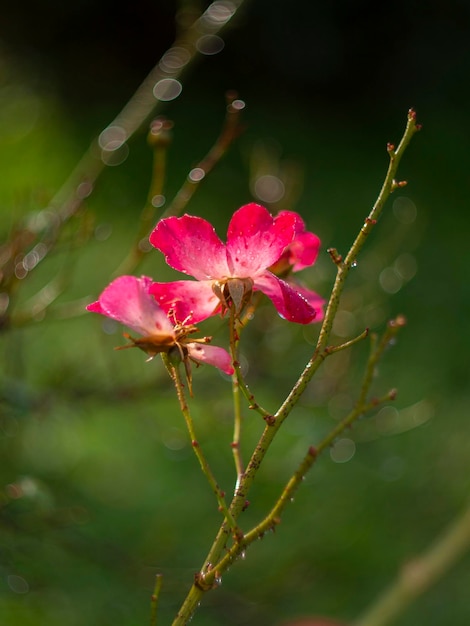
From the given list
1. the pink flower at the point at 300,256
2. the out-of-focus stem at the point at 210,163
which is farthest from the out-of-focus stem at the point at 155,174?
the pink flower at the point at 300,256

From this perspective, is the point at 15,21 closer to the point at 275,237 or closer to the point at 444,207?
the point at 444,207

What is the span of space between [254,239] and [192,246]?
0.04 meters

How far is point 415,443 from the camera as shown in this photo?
6.93ft

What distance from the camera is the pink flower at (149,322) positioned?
545 millimetres

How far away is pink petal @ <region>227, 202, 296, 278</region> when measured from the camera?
0.54 m

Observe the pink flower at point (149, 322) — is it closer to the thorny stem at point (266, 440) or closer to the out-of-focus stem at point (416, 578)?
the thorny stem at point (266, 440)

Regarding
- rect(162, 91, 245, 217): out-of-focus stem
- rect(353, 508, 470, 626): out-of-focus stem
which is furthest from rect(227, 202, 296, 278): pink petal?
rect(353, 508, 470, 626): out-of-focus stem

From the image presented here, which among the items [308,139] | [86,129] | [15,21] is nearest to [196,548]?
[86,129]

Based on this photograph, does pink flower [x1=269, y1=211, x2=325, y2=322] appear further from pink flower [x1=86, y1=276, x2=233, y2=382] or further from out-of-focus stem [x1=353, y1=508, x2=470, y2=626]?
out-of-focus stem [x1=353, y1=508, x2=470, y2=626]

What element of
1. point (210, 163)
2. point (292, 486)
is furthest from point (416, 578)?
point (292, 486)

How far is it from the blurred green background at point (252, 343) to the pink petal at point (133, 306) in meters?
0.31

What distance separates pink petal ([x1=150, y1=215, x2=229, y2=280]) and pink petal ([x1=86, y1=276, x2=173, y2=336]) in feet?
0.09

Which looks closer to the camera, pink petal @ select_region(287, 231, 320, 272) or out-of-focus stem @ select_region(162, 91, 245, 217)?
pink petal @ select_region(287, 231, 320, 272)

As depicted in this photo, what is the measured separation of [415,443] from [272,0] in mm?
2965
